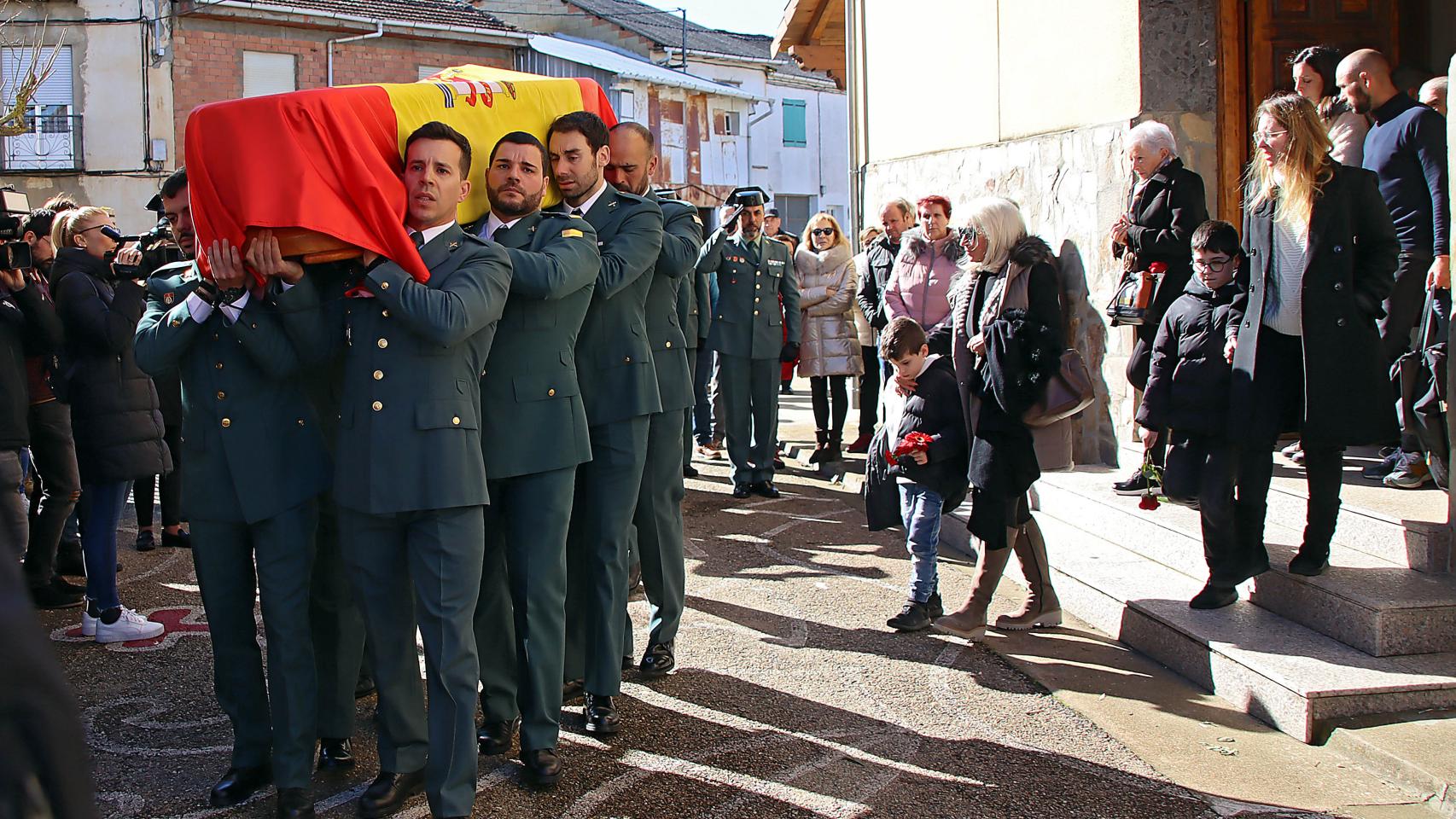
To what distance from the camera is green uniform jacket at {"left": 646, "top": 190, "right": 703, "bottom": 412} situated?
201 inches

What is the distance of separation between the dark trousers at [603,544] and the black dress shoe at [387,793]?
82 centimetres

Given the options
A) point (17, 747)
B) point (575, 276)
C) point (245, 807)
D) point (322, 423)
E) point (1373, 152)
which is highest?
point (1373, 152)

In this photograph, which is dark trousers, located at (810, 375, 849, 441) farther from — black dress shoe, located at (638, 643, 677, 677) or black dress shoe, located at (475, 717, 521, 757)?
black dress shoe, located at (475, 717, 521, 757)

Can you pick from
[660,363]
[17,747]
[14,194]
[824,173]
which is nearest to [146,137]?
[824,173]

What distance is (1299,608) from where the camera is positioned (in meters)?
5.20

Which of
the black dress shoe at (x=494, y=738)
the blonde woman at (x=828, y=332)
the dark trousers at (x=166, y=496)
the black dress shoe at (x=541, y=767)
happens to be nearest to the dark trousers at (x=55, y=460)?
the dark trousers at (x=166, y=496)

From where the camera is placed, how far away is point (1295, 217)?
5.11 meters

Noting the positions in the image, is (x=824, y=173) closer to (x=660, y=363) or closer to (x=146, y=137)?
(x=146, y=137)

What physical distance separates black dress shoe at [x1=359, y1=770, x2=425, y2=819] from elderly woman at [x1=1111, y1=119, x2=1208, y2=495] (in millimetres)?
4017

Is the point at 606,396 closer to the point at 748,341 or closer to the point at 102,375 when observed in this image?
the point at 102,375

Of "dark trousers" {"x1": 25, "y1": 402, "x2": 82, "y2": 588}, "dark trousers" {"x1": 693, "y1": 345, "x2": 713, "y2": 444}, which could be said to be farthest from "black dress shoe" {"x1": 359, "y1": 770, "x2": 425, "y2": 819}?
"dark trousers" {"x1": 693, "y1": 345, "x2": 713, "y2": 444}

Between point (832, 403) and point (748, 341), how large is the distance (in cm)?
122

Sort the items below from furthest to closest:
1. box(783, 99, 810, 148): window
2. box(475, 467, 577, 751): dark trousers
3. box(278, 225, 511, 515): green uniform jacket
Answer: box(783, 99, 810, 148): window < box(475, 467, 577, 751): dark trousers < box(278, 225, 511, 515): green uniform jacket

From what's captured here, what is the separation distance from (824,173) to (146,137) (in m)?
21.0
